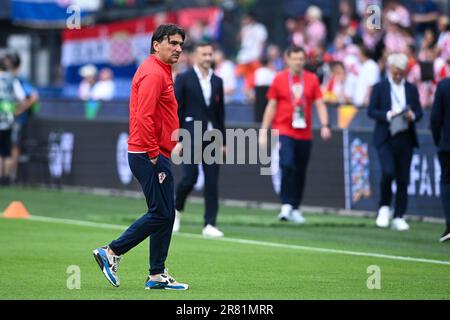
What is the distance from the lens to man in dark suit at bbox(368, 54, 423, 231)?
1703 cm

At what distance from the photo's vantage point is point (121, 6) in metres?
33.9

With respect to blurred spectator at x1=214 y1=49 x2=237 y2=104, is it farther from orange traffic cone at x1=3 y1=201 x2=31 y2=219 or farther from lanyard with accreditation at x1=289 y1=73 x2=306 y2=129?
orange traffic cone at x1=3 y1=201 x2=31 y2=219

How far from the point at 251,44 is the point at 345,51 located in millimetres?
3304

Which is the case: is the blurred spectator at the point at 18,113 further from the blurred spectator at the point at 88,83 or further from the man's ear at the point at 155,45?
the man's ear at the point at 155,45

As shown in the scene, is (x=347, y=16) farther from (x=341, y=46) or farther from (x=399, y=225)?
(x=399, y=225)

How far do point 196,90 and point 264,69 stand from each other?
9318 millimetres

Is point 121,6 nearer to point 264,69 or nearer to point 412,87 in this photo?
point 264,69

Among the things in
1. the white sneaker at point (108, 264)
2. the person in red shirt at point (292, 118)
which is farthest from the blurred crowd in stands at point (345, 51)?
the white sneaker at point (108, 264)

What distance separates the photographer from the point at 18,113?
24.9 metres

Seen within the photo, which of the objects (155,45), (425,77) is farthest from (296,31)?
(155,45)

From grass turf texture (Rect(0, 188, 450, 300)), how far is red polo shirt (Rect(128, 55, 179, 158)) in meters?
1.25

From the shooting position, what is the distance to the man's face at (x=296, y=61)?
58.0ft

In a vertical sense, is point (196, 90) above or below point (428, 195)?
above

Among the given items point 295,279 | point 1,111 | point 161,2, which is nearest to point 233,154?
point 1,111
